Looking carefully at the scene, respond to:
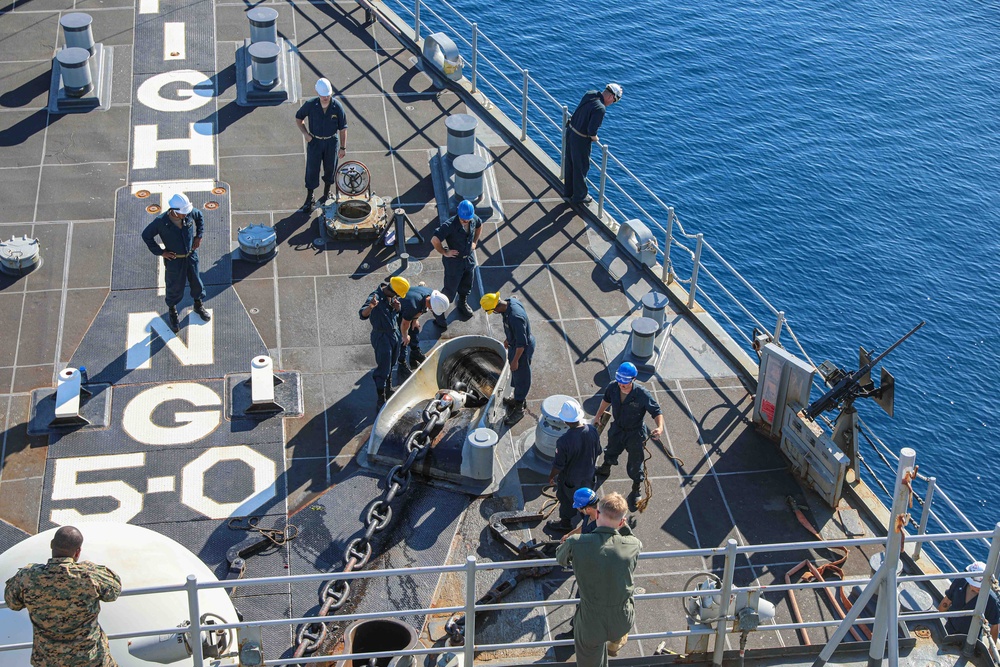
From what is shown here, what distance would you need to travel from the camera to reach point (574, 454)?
12.4 m

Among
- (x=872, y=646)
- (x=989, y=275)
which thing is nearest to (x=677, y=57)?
(x=989, y=275)

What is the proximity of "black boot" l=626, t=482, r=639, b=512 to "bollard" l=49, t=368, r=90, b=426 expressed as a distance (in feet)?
22.5

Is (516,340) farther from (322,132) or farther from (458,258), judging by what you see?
(322,132)

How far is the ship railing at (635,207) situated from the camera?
17.5 metres

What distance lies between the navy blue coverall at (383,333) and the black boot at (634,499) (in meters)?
3.48

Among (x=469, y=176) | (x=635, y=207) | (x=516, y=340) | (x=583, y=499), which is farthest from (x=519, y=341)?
(x=635, y=207)

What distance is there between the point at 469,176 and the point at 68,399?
23.2ft

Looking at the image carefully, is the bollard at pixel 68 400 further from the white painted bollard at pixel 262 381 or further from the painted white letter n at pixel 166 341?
the white painted bollard at pixel 262 381

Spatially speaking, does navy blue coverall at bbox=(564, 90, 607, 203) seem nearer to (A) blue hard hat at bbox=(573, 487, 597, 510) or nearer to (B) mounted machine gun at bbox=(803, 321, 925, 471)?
(B) mounted machine gun at bbox=(803, 321, 925, 471)

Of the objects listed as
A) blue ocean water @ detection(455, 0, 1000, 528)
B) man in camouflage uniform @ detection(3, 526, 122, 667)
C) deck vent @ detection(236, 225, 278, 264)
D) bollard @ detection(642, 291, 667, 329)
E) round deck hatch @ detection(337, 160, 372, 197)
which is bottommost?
blue ocean water @ detection(455, 0, 1000, 528)

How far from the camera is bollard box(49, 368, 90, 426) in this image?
1408cm

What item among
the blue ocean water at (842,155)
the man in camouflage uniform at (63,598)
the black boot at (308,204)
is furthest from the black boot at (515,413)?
the blue ocean water at (842,155)

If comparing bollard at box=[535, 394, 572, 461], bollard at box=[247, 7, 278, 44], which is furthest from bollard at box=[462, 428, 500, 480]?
bollard at box=[247, 7, 278, 44]

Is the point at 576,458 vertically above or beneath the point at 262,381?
above
